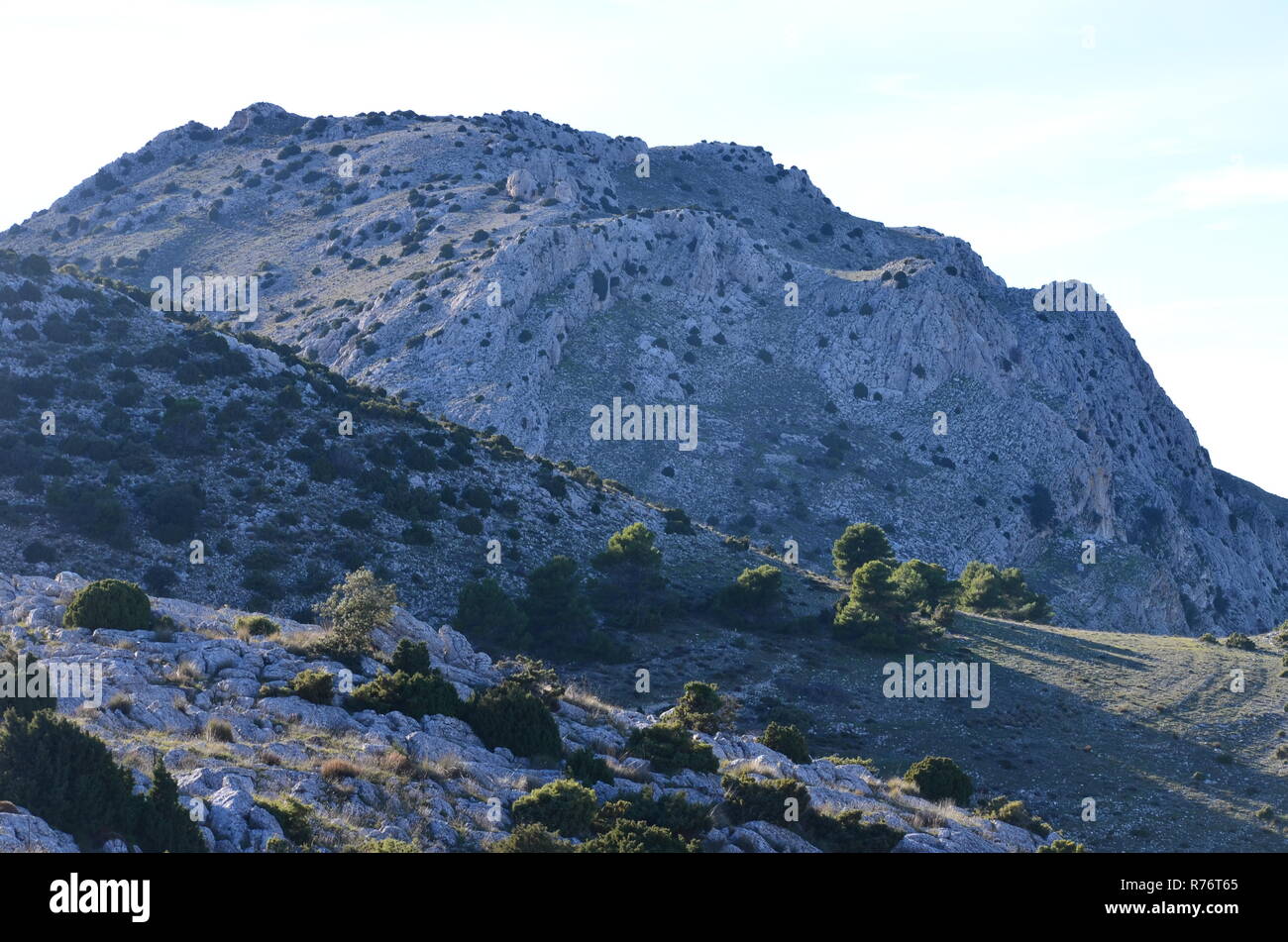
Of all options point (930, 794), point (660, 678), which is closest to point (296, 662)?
point (930, 794)

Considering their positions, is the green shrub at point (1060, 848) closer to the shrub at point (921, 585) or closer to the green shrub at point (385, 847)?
the green shrub at point (385, 847)

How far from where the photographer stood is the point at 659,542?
2638 inches

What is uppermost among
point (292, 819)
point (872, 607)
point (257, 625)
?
point (257, 625)

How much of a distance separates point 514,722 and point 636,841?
7145 millimetres

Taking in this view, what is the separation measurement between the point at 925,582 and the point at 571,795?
4291 centimetres

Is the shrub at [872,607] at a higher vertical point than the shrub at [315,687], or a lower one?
lower

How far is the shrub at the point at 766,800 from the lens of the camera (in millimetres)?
25531

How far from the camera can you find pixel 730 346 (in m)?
115

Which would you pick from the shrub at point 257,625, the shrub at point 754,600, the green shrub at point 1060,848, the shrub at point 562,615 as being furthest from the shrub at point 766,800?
the shrub at point 754,600

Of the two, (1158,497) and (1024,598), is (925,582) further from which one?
(1158,497)

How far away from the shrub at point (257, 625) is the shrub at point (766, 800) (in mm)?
15335

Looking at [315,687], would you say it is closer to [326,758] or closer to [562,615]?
[326,758]

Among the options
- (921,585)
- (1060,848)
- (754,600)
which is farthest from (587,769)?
(921,585)

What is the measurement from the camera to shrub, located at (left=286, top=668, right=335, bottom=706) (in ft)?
90.4
